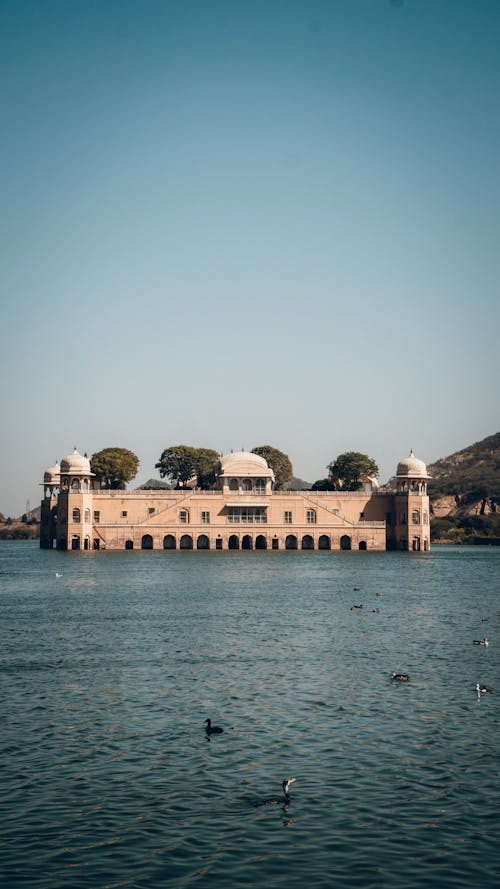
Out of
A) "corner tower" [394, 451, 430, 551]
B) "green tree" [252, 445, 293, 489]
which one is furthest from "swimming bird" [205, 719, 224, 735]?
"green tree" [252, 445, 293, 489]

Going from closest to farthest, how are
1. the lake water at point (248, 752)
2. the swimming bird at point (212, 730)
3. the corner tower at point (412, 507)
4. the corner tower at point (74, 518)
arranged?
the lake water at point (248, 752) < the swimming bird at point (212, 730) < the corner tower at point (74, 518) < the corner tower at point (412, 507)

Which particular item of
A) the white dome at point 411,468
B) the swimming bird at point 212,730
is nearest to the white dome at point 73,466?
the white dome at point 411,468

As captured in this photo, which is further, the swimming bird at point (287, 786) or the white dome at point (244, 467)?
the white dome at point (244, 467)

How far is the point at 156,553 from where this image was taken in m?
97.8

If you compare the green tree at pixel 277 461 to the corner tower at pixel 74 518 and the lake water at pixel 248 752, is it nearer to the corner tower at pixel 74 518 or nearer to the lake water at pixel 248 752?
the corner tower at pixel 74 518

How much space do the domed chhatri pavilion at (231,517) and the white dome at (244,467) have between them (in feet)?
0.38

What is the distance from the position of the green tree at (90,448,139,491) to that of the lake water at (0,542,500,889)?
78613 millimetres

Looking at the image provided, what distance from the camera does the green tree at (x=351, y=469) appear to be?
12531 centimetres

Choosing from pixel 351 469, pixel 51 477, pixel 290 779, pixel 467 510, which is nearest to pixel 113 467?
pixel 51 477

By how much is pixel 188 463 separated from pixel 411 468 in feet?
104

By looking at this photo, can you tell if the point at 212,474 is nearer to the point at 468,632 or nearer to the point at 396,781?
the point at 468,632

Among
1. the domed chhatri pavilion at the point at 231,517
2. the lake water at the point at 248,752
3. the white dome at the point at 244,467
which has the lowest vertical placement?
the lake water at the point at 248,752

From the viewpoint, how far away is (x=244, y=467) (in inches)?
4257

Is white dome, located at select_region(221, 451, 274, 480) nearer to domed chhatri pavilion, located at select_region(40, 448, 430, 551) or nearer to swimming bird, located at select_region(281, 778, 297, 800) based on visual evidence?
domed chhatri pavilion, located at select_region(40, 448, 430, 551)
